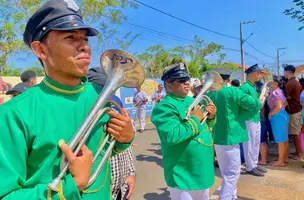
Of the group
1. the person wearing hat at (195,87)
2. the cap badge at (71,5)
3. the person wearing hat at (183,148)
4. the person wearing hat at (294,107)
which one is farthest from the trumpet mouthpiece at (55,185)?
the person wearing hat at (294,107)

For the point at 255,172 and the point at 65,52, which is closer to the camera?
the point at 65,52

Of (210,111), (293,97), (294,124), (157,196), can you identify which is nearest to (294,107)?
(293,97)

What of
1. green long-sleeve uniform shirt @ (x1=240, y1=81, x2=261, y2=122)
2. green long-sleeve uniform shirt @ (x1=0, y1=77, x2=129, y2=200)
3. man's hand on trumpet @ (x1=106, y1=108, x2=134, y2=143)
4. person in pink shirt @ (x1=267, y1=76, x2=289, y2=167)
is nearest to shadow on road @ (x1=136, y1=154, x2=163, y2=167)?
green long-sleeve uniform shirt @ (x1=240, y1=81, x2=261, y2=122)

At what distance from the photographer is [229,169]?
3.45m

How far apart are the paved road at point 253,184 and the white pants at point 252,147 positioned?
0.86 feet

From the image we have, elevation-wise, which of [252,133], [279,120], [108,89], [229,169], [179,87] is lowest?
[229,169]

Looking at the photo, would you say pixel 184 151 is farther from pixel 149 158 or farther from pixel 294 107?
pixel 294 107

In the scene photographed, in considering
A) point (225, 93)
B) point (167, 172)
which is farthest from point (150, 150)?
point (167, 172)

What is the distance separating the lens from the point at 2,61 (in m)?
10.9

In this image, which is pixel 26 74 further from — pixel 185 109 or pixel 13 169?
pixel 13 169

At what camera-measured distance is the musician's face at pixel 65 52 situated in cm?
110

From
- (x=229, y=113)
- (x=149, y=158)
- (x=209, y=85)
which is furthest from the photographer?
(x=149, y=158)

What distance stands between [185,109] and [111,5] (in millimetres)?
11026

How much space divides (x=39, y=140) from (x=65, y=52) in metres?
0.39
